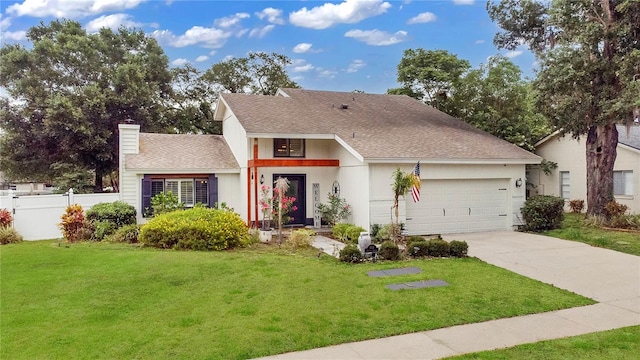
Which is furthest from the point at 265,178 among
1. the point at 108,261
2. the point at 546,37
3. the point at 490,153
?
the point at 546,37

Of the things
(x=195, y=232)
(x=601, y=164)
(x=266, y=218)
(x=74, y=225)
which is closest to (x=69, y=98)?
→ (x=74, y=225)

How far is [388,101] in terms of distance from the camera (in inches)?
800

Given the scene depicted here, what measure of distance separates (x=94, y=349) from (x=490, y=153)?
43.8 ft

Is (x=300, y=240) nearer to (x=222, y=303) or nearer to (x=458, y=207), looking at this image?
(x=222, y=303)

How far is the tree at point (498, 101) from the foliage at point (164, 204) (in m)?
16.6

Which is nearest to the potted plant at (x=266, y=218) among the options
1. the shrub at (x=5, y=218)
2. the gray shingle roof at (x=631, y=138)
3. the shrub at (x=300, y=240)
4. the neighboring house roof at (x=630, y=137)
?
the shrub at (x=300, y=240)

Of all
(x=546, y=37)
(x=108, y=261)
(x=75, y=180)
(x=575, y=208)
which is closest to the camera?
(x=108, y=261)

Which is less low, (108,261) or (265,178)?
(265,178)

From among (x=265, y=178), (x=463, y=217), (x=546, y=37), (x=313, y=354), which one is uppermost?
(x=546, y=37)

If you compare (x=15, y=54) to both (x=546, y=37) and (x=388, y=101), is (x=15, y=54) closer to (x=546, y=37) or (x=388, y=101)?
(x=388, y=101)

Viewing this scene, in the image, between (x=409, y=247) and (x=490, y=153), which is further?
(x=490, y=153)

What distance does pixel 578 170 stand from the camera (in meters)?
19.8

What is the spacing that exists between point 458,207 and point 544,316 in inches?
322

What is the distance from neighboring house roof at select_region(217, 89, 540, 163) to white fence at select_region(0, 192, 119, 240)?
6.58m
